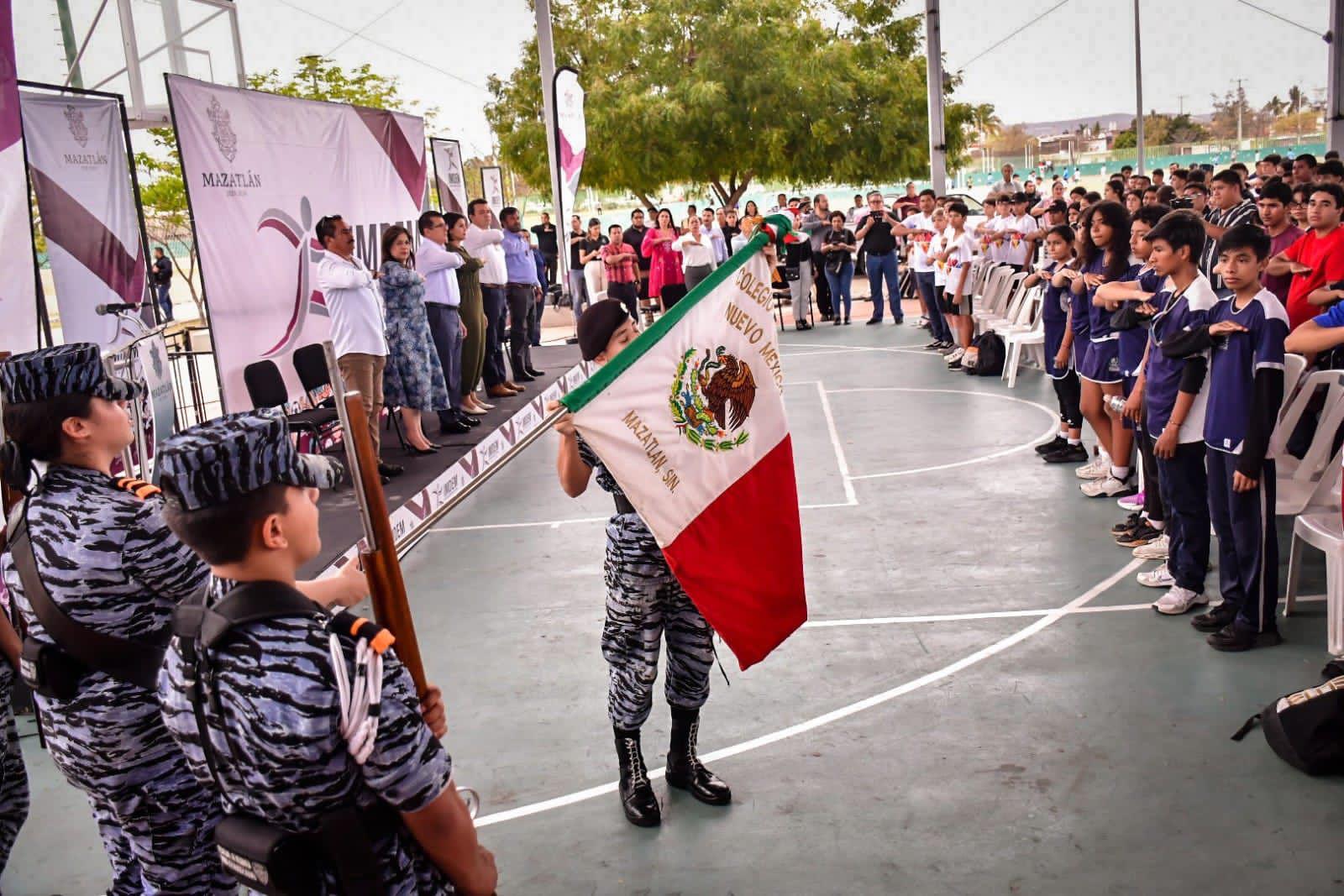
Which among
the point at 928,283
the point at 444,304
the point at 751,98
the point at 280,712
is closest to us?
the point at 280,712

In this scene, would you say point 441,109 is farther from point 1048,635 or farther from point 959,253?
point 1048,635

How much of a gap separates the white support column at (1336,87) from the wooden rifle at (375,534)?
13.3 m

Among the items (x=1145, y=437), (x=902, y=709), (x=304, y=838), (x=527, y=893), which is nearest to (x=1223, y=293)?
(x=1145, y=437)

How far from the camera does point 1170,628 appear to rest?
5156mm

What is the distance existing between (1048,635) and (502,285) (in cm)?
741

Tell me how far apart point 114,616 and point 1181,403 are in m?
4.27

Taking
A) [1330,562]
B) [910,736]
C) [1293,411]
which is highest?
[1293,411]

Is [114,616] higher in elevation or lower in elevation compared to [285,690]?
lower

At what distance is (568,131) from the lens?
618 inches

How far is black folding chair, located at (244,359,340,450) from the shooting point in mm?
7637

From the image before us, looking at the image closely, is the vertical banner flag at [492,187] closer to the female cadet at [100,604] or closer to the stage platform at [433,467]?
the stage platform at [433,467]

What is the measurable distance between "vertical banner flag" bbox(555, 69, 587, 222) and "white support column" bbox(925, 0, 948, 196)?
198 inches

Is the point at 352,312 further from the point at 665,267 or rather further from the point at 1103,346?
the point at 665,267

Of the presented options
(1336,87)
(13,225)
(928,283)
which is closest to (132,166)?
(13,225)
